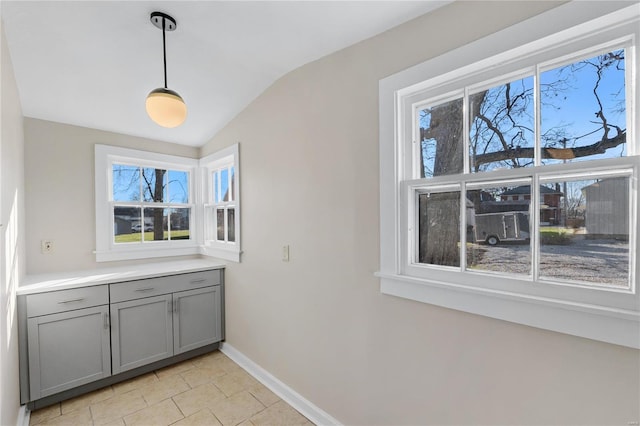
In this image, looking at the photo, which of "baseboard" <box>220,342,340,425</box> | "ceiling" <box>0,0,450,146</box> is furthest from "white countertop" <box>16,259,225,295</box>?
"ceiling" <box>0,0,450,146</box>

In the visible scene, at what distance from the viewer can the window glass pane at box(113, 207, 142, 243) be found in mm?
2850

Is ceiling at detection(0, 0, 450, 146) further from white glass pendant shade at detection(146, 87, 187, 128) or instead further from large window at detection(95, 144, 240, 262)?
large window at detection(95, 144, 240, 262)

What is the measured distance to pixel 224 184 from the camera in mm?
3107

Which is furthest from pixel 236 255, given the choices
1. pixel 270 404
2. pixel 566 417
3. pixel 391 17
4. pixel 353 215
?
pixel 566 417

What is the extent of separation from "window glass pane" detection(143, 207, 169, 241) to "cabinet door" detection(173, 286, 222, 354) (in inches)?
32.4

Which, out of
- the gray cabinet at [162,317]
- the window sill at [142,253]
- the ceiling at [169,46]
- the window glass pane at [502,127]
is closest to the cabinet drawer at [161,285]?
the gray cabinet at [162,317]

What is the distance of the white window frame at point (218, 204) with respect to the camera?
105 inches

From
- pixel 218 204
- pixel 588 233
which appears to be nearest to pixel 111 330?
pixel 218 204

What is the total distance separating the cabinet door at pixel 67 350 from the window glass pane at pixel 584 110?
3055 millimetres

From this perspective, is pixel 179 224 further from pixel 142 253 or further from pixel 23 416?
pixel 23 416

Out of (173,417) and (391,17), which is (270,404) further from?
(391,17)

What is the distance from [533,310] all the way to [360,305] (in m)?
0.84

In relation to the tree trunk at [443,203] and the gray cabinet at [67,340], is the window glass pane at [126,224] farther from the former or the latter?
the tree trunk at [443,203]

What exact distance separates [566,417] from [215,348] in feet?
9.11
